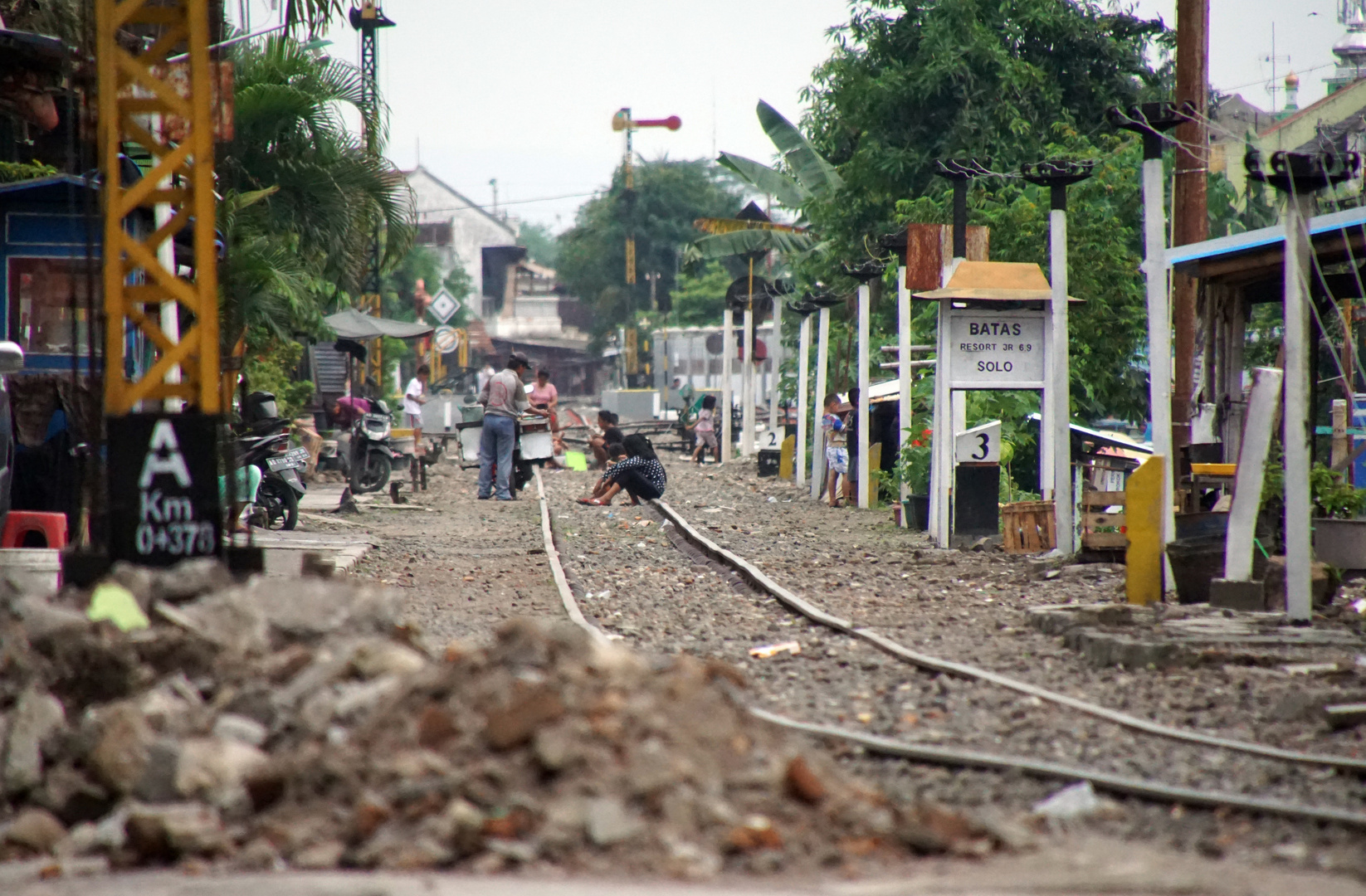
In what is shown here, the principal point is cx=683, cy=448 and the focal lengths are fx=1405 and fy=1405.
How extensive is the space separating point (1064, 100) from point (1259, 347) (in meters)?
10.9

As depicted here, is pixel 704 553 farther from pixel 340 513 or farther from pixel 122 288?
pixel 122 288

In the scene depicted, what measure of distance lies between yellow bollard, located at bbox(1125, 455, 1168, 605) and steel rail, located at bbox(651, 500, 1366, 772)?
2.00 meters

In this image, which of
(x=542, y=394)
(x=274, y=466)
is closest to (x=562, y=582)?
(x=274, y=466)

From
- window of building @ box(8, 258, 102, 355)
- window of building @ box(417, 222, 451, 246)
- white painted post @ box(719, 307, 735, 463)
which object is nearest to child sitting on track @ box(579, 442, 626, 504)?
window of building @ box(8, 258, 102, 355)

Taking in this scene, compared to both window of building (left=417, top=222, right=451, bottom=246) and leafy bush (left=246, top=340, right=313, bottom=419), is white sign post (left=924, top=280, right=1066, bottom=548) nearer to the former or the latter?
leafy bush (left=246, top=340, right=313, bottom=419)

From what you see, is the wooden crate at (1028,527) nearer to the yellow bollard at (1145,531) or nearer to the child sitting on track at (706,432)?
the yellow bollard at (1145,531)

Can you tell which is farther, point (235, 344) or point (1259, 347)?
point (1259, 347)

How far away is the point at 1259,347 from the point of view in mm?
22109

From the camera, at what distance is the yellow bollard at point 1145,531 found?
371 inches

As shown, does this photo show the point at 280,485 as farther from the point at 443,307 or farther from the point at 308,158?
the point at 443,307

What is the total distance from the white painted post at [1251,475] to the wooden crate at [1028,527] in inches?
150

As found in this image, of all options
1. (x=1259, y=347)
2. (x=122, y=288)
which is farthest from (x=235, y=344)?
(x=1259, y=347)

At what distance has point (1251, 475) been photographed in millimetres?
8828

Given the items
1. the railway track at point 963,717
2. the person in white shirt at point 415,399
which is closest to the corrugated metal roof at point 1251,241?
the railway track at point 963,717
